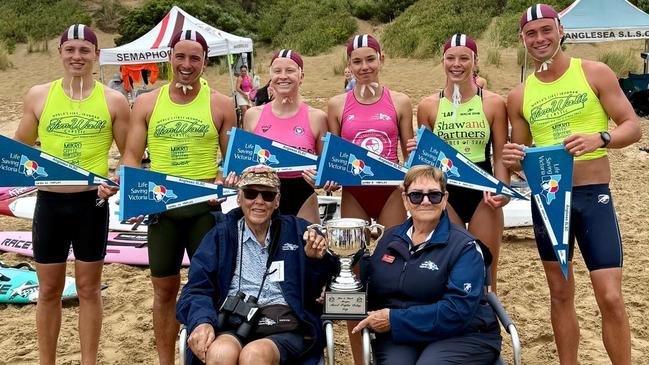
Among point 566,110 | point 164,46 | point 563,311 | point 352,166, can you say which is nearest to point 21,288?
point 352,166

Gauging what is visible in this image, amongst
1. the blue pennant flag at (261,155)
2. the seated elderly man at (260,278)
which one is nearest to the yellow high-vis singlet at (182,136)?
the blue pennant flag at (261,155)

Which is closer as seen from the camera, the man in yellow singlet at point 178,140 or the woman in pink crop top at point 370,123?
the man in yellow singlet at point 178,140

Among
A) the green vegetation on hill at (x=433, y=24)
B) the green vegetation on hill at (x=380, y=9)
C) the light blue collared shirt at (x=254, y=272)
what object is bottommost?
the light blue collared shirt at (x=254, y=272)

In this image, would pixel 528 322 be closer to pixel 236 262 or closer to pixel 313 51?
pixel 236 262

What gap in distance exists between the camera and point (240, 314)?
10.2ft

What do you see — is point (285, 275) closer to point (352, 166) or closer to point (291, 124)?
point (352, 166)

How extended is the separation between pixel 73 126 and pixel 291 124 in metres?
1.21

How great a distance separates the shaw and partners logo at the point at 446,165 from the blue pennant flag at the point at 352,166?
0.20 meters

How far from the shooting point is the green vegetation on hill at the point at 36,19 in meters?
27.0

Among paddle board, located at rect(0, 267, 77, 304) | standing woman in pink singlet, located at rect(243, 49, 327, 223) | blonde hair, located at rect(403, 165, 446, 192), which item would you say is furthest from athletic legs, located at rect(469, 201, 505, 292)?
paddle board, located at rect(0, 267, 77, 304)

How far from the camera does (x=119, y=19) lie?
29.3 metres

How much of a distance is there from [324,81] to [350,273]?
17189 mm

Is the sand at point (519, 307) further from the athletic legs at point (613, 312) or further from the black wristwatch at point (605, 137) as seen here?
the black wristwatch at point (605, 137)

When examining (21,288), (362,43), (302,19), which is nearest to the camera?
(362,43)
